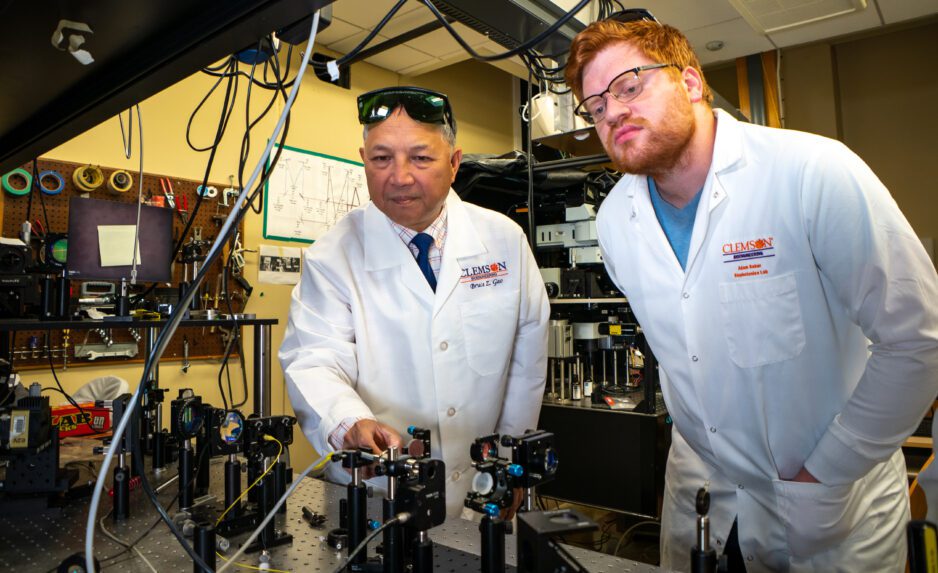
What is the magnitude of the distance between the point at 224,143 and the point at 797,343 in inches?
114

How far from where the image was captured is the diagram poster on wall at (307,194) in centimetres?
334

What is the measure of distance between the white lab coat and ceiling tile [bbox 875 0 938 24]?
3.23 metres

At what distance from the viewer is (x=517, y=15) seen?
1125 mm

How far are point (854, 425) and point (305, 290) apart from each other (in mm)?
1282

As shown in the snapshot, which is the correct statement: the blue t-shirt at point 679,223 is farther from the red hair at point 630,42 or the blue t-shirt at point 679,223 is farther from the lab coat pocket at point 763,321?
the red hair at point 630,42

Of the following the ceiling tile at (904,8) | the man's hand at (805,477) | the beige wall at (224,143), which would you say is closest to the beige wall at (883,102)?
the ceiling tile at (904,8)

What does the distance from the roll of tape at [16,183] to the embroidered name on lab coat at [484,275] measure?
2068mm

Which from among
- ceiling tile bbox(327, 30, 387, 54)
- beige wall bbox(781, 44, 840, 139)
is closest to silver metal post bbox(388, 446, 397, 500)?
ceiling tile bbox(327, 30, 387, 54)

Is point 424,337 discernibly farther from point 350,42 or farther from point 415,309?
point 350,42

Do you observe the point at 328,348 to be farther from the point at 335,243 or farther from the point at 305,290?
the point at 335,243

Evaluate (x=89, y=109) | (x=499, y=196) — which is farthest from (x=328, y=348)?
(x=499, y=196)

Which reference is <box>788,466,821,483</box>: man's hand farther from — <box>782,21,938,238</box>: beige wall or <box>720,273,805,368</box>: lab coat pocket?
<box>782,21,938,238</box>: beige wall

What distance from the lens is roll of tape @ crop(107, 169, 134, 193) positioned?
2.67 metres

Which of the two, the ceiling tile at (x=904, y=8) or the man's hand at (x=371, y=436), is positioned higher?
the ceiling tile at (x=904, y=8)
